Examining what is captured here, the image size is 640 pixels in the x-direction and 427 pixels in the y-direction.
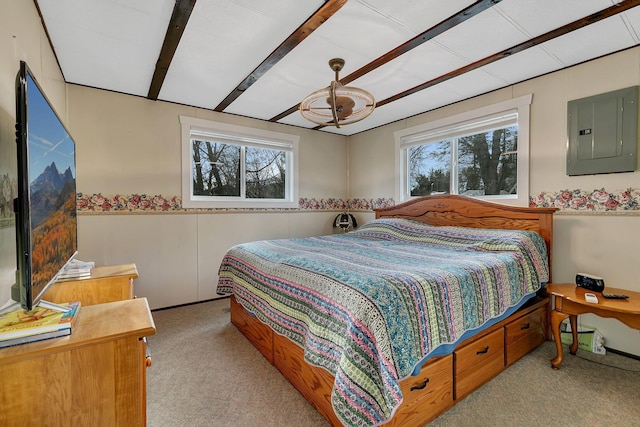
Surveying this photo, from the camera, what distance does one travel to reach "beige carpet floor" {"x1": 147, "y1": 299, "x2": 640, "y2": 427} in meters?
1.55

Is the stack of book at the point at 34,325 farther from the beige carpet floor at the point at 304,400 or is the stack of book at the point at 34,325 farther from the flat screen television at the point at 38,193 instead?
the beige carpet floor at the point at 304,400

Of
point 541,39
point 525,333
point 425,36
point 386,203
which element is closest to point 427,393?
point 525,333

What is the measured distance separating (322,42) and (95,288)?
2.18m

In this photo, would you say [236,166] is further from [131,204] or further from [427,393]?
[427,393]

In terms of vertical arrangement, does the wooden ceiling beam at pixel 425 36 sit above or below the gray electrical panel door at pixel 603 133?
above

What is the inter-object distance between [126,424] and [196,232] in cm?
265

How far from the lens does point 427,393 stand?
1490 millimetres

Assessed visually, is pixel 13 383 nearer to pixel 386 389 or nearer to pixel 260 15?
pixel 386 389

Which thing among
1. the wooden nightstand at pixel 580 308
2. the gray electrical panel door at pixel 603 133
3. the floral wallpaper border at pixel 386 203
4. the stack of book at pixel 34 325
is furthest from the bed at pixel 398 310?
the stack of book at pixel 34 325

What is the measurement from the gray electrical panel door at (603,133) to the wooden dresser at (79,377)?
3132 mm

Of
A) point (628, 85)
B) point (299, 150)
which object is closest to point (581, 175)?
point (628, 85)

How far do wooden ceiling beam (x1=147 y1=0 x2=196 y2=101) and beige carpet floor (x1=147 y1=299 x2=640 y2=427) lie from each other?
2304mm

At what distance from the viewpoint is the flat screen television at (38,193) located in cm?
83

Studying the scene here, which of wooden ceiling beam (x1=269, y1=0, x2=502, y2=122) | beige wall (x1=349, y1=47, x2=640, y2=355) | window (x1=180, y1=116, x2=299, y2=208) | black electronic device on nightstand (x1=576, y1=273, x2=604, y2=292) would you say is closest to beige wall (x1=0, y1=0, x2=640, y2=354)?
beige wall (x1=349, y1=47, x2=640, y2=355)
